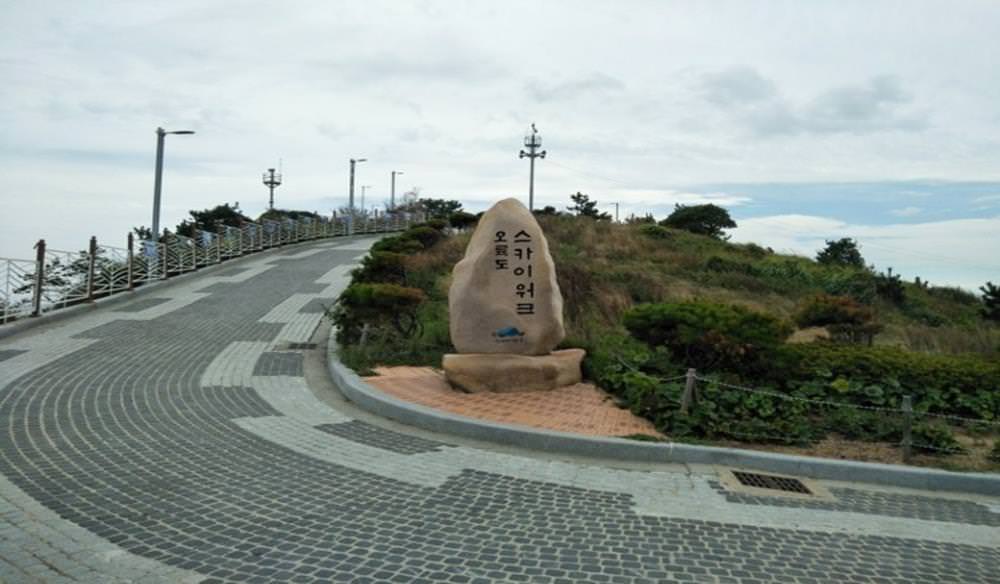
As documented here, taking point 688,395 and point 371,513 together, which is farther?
point 688,395

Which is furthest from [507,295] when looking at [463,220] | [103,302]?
[463,220]

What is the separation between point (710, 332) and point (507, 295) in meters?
2.81

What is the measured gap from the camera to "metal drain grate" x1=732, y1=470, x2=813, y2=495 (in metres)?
6.21

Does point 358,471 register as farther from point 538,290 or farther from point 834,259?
point 834,259

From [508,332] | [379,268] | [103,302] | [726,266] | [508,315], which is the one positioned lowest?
[103,302]

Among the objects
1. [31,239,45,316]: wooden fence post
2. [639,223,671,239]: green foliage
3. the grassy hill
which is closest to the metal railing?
[31,239,45,316]: wooden fence post

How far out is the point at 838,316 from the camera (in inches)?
501

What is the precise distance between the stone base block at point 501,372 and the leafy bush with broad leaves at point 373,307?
8.05 feet

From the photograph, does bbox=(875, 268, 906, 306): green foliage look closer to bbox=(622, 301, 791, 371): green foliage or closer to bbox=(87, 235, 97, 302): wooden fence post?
bbox=(622, 301, 791, 371): green foliage

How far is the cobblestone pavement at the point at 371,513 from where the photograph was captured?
4.23 m

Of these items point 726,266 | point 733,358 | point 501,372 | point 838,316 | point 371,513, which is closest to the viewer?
point 371,513

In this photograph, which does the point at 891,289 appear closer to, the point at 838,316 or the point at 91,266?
the point at 838,316

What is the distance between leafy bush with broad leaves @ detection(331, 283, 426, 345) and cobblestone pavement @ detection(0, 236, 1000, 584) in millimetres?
2972

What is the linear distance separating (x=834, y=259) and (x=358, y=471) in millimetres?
37867
